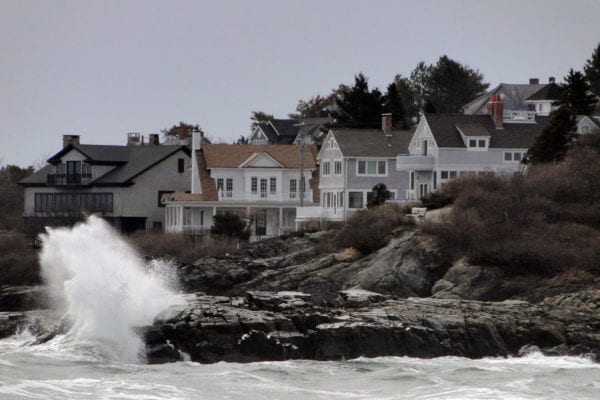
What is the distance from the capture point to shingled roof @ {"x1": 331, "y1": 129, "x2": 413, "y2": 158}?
3219 inches

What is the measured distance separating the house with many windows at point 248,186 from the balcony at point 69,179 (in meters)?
5.50

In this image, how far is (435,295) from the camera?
50562 millimetres

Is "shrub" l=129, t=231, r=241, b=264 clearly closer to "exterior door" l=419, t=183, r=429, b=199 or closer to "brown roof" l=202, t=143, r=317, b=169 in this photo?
"exterior door" l=419, t=183, r=429, b=199

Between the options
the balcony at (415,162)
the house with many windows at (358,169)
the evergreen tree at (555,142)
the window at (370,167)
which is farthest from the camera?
the window at (370,167)

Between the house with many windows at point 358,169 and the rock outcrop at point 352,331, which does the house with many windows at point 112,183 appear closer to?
the house with many windows at point 358,169

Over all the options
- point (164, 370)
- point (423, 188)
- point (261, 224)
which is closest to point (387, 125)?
point (423, 188)

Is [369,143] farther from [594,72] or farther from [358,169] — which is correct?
[594,72]

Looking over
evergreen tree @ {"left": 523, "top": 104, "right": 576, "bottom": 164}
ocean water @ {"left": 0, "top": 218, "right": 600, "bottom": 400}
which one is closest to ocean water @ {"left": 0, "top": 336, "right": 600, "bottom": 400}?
ocean water @ {"left": 0, "top": 218, "right": 600, "bottom": 400}

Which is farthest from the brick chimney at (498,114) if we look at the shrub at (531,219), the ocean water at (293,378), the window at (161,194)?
the ocean water at (293,378)

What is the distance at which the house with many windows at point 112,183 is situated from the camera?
281ft

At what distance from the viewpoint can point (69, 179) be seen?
8712cm

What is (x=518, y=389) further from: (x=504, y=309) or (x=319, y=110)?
(x=319, y=110)

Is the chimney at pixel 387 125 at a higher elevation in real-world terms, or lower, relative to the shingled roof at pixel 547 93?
lower

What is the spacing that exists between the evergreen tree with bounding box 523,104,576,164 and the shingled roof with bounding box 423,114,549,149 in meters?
7.98
